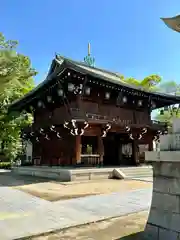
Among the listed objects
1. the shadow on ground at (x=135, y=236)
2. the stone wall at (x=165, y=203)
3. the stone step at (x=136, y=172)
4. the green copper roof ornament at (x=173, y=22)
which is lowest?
the stone step at (x=136, y=172)

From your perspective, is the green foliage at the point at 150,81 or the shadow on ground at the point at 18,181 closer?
the shadow on ground at the point at 18,181

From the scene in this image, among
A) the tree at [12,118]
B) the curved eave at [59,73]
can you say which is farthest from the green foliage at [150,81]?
the tree at [12,118]

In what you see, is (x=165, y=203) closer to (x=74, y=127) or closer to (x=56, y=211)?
(x=56, y=211)

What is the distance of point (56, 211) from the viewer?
5.61m

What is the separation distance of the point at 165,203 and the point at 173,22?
2787 mm

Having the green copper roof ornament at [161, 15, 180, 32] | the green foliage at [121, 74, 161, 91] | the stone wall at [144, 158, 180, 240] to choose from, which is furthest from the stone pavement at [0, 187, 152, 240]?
the green foliage at [121, 74, 161, 91]

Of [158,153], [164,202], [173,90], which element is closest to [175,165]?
[158,153]

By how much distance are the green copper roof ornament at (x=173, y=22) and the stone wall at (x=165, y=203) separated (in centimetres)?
207

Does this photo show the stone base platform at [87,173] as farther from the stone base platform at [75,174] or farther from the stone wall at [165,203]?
the stone wall at [165,203]

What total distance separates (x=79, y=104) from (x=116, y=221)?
1056 cm

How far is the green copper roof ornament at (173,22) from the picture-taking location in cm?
347

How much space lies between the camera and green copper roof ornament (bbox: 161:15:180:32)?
3.47m

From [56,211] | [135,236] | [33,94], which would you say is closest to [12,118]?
[33,94]

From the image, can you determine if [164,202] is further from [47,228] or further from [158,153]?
[47,228]
